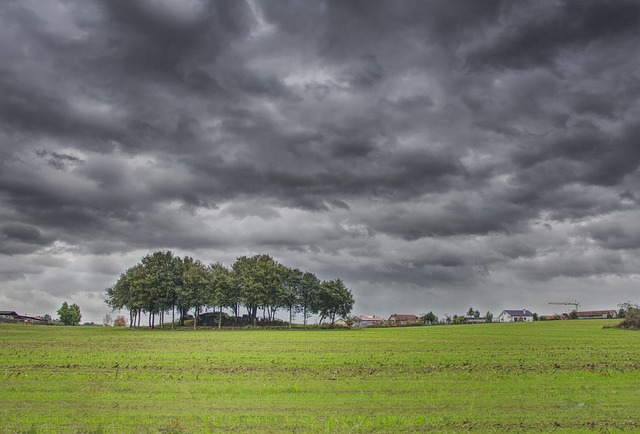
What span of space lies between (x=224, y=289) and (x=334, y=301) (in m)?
38.1

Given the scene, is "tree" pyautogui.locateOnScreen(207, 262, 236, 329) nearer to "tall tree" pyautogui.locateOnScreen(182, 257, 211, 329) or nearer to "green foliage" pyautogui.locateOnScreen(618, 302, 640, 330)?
"tall tree" pyautogui.locateOnScreen(182, 257, 211, 329)

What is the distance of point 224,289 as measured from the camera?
135250 millimetres

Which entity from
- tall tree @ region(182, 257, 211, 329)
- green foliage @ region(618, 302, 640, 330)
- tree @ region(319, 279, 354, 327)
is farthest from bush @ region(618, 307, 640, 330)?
tall tree @ region(182, 257, 211, 329)

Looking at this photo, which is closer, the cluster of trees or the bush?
the bush

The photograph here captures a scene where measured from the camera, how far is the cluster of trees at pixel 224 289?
434 ft

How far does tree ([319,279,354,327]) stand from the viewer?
157 m

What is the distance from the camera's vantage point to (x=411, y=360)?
112 feet

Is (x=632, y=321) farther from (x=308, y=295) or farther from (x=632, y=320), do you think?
(x=308, y=295)

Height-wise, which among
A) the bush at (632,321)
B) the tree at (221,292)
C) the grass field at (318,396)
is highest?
the tree at (221,292)

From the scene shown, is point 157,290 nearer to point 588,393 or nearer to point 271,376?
point 271,376

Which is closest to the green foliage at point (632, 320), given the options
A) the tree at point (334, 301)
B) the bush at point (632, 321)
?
the bush at point (632, 321)

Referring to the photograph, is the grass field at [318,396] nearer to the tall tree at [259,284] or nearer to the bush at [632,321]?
the bush at [632,321]

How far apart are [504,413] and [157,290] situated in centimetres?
12365

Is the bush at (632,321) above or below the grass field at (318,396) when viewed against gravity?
below
